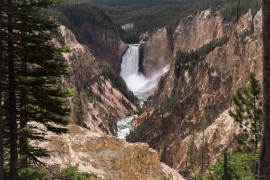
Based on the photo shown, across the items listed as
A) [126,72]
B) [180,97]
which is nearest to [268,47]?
[180,97]

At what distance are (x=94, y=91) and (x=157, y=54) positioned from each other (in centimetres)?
6050

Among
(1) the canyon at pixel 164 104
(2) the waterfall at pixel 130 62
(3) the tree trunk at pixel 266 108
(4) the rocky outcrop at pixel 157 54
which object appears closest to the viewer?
(3) the tree trunk at pixel 266 108

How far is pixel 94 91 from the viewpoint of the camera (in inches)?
4651

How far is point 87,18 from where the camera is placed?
18625 cm

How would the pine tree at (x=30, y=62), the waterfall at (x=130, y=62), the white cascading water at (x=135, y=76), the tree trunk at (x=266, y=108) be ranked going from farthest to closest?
the waterfall at (x=130, y=62)
the white cascading water at (x=135, y=76)
the pine tree at (x=30, y=62)
the tree trunk at (x=266, y=108)

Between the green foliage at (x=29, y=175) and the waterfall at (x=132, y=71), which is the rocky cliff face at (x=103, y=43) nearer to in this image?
the waterfall at (x=132, y=71)

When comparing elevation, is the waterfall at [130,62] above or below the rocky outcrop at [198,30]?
below

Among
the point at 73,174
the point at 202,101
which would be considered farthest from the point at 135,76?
the point at 73,174

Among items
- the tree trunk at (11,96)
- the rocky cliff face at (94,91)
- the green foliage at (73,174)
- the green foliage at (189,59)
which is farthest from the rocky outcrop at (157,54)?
the tree trunk at (11,96)

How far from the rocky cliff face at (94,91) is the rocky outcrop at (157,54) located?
1129 inches

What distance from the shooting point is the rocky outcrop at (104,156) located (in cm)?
2770

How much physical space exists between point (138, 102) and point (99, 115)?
43.0m

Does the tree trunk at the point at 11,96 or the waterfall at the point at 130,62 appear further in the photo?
the waterfall at the point at 130,62

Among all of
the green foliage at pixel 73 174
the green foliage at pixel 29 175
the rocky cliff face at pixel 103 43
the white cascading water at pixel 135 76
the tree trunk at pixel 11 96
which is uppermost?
the tree trunk at pixel 11 96
